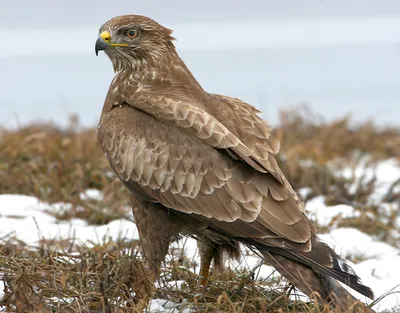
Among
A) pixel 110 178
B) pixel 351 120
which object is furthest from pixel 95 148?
pixel 351 120

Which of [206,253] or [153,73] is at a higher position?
[153,73]

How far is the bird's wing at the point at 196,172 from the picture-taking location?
4.74 meters

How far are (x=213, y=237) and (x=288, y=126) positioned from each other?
18.2 feet

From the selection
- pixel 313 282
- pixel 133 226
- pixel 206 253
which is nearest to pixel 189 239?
pixel 133 226

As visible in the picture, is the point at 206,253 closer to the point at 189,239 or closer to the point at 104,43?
the point at 189,239

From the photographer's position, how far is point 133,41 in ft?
19.3

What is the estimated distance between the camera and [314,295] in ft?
14.5

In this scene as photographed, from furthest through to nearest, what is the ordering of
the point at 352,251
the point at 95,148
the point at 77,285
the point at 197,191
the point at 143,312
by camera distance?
the point at 95,148 → the point at 352,251 → the point at 197,191 → the point at 77,285 → the point at 143,312

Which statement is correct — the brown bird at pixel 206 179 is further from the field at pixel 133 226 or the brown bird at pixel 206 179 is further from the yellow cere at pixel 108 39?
the field at pixel 133 226

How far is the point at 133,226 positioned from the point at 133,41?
171 centimetres

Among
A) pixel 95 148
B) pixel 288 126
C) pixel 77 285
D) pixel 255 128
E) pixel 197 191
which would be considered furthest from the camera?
pixel 288 126

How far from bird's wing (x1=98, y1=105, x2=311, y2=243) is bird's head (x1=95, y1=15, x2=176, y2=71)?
0.64 metres

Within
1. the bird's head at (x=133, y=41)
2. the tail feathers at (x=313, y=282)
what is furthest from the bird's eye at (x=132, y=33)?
the tail feathers at (x=313, y=282)

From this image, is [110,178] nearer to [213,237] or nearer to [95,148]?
[95,148]
